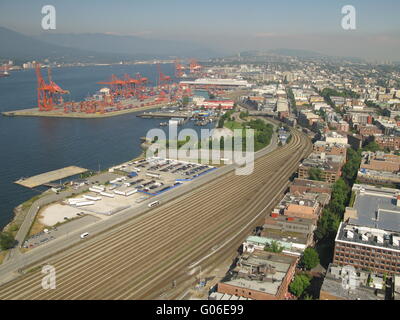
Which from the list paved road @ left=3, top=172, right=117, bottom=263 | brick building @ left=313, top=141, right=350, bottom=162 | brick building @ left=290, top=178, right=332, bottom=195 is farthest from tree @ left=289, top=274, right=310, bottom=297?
brick building @ left=313, top=141, right=350, bottom=162

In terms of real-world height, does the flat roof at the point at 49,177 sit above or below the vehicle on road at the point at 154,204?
above

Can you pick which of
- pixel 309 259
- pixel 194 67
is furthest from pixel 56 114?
pixel 194 67

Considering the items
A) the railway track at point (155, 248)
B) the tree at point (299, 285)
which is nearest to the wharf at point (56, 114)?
the railway track at point (155, 248)

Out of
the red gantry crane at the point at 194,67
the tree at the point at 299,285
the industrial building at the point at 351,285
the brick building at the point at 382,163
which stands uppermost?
the red gantry crane at the point at 194,67

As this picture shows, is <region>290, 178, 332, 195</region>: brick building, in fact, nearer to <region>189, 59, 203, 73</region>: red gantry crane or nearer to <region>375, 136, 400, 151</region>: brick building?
<region>375, 136, 400, 151</region>: brick building

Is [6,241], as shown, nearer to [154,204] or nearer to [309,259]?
[154,204]

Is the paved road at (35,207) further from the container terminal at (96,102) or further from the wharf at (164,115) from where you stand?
the container terminal at (96,102)

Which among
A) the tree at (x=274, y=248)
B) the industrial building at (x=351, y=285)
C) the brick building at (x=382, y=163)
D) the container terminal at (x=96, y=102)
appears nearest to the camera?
the industrial building at (x=351, y=285)
